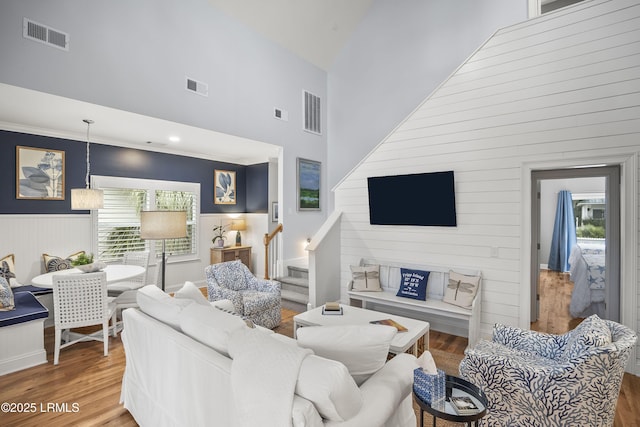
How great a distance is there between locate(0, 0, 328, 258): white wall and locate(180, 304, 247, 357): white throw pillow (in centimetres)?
287

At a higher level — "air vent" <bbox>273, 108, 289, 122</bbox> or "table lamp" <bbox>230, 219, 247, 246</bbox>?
"air vent" <bbox>273, 108, 289, 122</bbox>

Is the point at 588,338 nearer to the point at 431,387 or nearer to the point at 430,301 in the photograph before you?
the point at 431,387

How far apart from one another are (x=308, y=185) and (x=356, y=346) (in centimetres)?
471

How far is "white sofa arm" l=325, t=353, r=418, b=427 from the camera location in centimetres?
137

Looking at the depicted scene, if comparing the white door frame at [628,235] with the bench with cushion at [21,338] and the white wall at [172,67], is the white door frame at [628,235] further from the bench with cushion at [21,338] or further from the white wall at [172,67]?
the bench with cushion at [21,338]

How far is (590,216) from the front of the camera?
3.40 metres

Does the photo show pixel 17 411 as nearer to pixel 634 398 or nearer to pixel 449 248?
pixel 449 248

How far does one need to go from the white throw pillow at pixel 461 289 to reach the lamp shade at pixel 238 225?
4528mm

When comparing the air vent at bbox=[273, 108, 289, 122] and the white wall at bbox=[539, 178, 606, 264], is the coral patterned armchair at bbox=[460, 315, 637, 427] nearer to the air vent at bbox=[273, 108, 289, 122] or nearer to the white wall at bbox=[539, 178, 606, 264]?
the white wall at bbox=[539, 178, 606, 264]

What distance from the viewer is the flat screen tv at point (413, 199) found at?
3.87m

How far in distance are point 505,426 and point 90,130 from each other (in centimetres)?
573

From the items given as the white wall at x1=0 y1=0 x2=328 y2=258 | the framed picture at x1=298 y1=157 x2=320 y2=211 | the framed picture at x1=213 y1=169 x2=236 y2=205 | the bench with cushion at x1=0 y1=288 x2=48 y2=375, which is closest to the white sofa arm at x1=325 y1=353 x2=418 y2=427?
the bench with cushion at x1=0 y1=288 x2=48 y2=375

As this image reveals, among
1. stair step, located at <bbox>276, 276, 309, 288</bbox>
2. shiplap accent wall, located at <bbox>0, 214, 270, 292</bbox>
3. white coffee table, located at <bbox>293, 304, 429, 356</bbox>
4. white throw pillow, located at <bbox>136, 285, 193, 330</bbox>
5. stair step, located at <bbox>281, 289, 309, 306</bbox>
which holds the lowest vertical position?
stair step, located at <bbox>281, 289, 309, 306</bbox>

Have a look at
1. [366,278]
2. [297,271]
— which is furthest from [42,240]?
[366,278]
